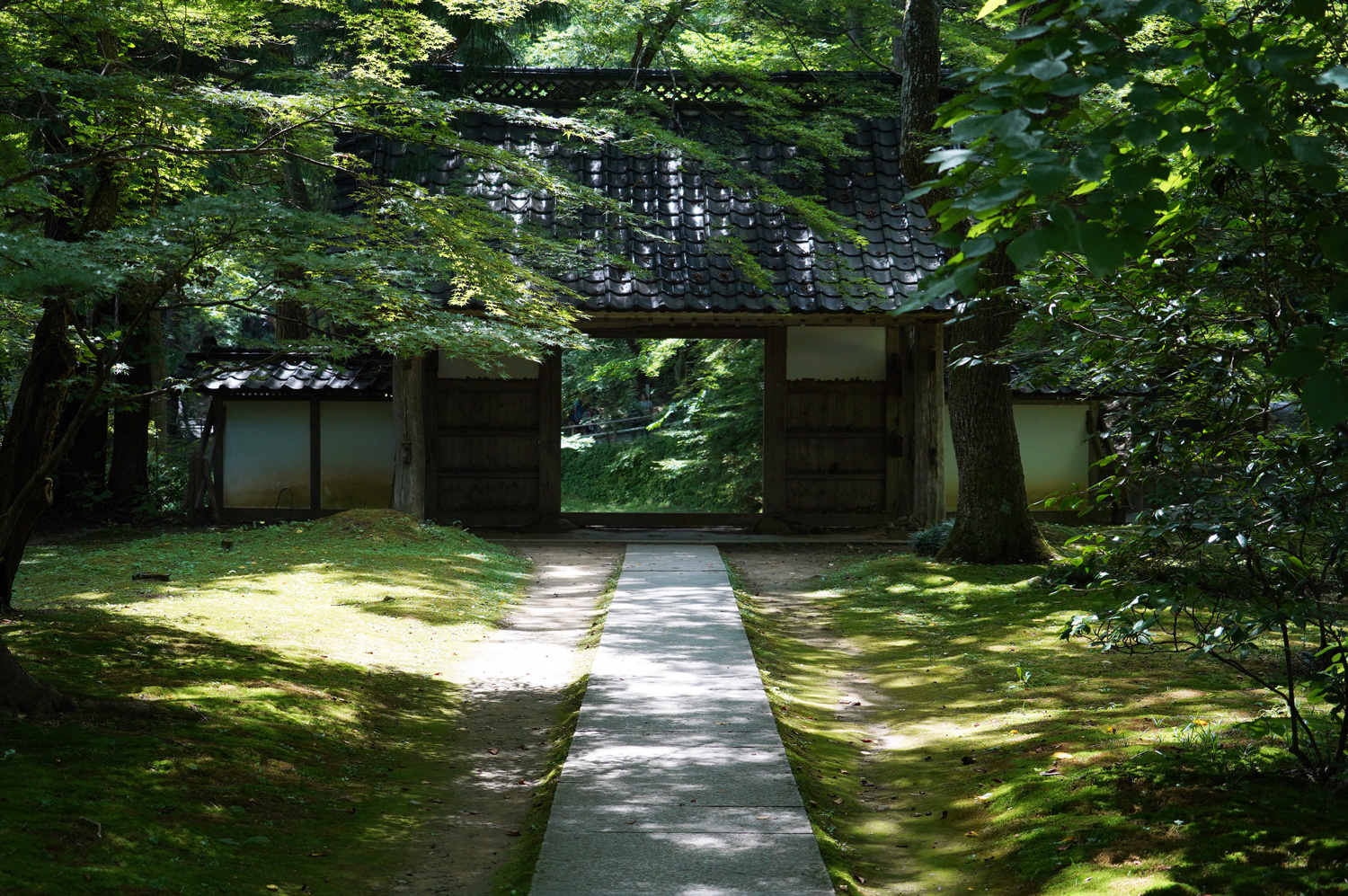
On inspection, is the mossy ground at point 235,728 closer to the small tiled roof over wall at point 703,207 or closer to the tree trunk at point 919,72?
the small tiled roof over wall at point 703,207

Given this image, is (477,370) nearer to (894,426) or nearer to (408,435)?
(408,435)

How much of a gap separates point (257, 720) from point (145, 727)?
54 centimetres

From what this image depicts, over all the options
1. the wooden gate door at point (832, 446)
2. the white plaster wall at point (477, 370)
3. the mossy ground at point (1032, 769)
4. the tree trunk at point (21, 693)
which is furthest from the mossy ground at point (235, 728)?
the wooden gate door at point (832, 446)

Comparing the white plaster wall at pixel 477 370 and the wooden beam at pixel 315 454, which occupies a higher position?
the white plaster wall at pixel 477 370

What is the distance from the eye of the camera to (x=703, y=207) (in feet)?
44.5

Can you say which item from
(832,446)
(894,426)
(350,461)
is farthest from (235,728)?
(894,426)

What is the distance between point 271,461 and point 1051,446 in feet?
34.9

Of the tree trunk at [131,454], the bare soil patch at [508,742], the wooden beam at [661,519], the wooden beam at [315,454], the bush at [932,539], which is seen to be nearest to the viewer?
the bare soil patch at [508,742]

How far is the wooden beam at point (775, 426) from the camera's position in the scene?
14.0 m

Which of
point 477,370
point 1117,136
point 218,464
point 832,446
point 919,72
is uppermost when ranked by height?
point 919,72

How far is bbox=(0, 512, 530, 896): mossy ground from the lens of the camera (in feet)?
12.1

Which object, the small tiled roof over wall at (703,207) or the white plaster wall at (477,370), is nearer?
the small tiled roof over wall at (703,207)

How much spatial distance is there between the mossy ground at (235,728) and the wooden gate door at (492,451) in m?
4.21

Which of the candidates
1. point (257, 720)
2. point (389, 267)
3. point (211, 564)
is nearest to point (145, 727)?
point (257, 720)
